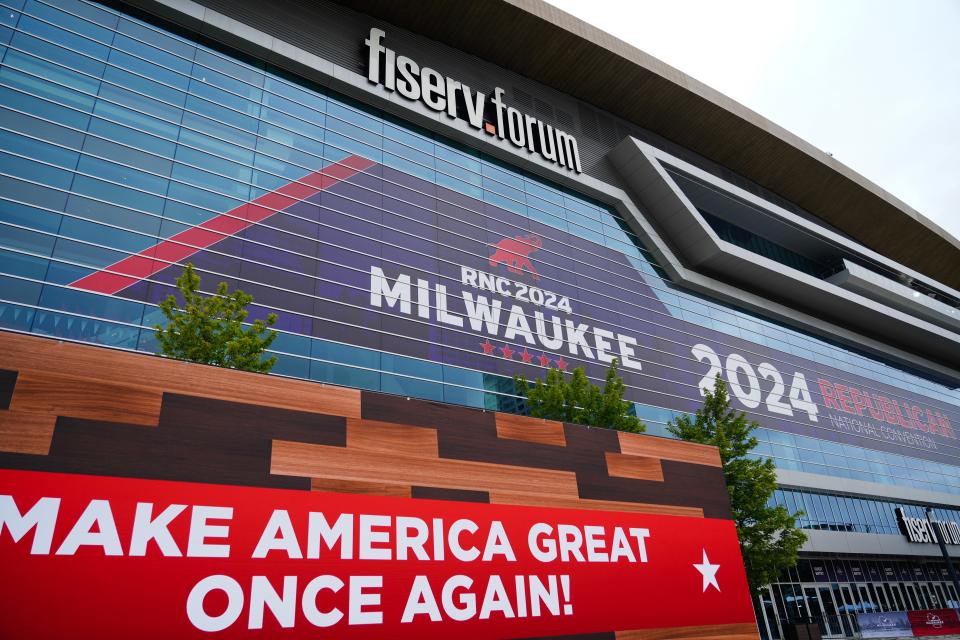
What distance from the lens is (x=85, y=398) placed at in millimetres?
5250

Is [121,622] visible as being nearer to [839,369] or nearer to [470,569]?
[470,569]

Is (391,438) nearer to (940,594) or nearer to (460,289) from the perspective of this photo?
(460,289)

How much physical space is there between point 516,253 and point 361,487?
22.5 m

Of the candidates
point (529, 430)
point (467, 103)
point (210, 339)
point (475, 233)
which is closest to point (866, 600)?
point (475, 233)

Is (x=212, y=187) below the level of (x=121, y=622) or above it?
above

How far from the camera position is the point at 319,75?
2527 cm

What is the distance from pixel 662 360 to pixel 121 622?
2831cm

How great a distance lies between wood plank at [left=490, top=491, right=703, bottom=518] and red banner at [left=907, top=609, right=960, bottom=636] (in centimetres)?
2850

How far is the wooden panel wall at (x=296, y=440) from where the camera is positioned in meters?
5.09

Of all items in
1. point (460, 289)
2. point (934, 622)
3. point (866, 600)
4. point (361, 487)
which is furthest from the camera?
point (866, 600)

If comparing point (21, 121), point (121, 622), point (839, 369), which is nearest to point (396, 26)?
point (21, 121)

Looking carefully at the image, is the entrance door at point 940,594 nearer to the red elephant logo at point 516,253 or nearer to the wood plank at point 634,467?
the red elephant logo at point 516,253

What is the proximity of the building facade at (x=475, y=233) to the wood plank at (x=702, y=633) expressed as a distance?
13860 millimetres

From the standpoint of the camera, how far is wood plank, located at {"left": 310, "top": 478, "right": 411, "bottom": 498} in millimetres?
6102
